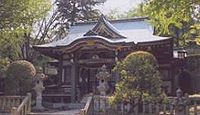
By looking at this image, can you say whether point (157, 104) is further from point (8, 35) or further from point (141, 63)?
point (8, 35)

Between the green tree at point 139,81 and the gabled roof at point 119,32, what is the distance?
18.2 ft

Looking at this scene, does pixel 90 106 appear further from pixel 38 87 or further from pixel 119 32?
pixel 119 32

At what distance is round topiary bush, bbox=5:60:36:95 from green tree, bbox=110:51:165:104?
5403mm

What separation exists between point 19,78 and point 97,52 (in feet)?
21.2

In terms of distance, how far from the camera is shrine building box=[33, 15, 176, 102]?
73.0 ft

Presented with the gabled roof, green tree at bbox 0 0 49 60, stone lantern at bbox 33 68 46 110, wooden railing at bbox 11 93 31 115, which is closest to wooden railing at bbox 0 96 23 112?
wooden railing at bbox 11 93 31 115

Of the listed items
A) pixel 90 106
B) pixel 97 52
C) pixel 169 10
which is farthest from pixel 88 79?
pixel 169 10

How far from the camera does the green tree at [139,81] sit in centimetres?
1592

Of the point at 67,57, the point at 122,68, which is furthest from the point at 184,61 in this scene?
the point at 122,68

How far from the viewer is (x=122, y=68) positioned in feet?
55.7

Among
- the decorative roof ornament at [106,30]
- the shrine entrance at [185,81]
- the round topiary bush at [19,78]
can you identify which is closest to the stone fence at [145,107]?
the round topiary bush at [19,78]

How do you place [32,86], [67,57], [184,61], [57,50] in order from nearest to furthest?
[32,86]
[57,50]
[67,57]
[184,61]

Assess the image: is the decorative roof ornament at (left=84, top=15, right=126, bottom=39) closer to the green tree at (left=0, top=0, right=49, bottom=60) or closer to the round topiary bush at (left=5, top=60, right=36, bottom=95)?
the green tree at (left=0, top=0, right=49, bottom=60)

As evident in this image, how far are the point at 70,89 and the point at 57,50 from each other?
9.68 feet
